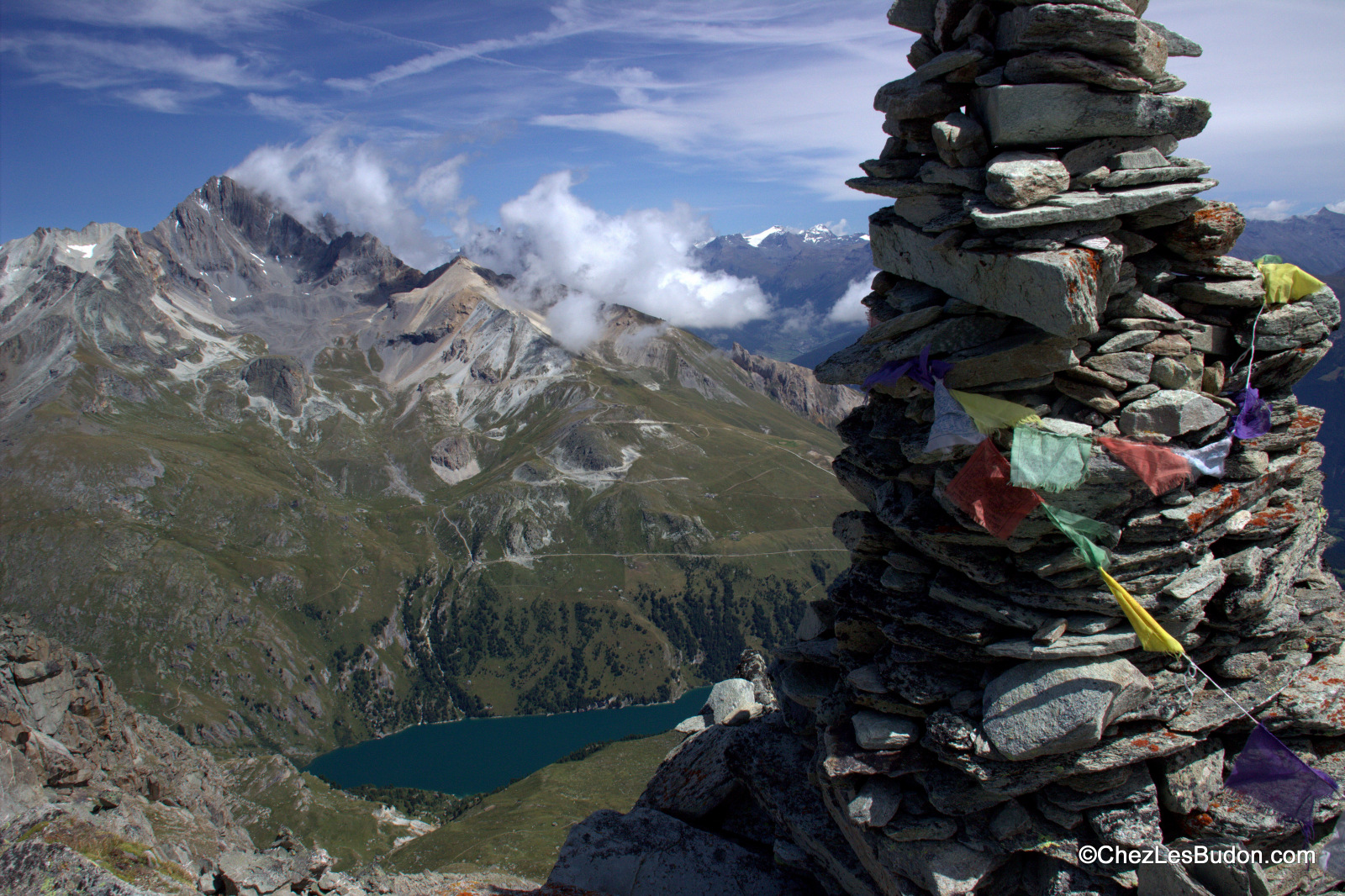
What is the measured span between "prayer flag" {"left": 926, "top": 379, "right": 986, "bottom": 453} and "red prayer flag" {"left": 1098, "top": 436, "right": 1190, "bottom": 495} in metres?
2.37

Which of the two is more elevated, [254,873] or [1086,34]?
[1086,34]

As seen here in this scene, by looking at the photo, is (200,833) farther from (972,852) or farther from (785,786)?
(972,852)

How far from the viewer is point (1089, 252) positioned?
13359 mm

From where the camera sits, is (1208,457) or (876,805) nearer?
(1208,457)

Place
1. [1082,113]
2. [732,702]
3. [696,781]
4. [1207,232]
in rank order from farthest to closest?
[732,702], [696,781], [1207,232], [1082,113]

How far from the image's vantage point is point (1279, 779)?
14.1m

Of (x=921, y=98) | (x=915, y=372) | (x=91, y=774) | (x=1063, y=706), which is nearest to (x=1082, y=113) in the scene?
(x=921, y=98)

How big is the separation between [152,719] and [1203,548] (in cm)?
10033

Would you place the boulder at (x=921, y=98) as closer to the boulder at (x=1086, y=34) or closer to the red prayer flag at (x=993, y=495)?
the boulder at (x=1086, y=34)

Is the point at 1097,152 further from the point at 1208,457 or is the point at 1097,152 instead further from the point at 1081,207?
the point at 1208,457

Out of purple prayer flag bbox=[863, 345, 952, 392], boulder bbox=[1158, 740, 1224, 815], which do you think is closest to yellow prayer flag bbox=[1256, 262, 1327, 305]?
purple prayer flag bbox=[863, 345, 952, 392]

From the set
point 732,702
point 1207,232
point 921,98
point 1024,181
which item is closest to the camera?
point 1024,181

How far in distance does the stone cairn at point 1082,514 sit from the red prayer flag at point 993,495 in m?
0.40

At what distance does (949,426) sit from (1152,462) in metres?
3.72
